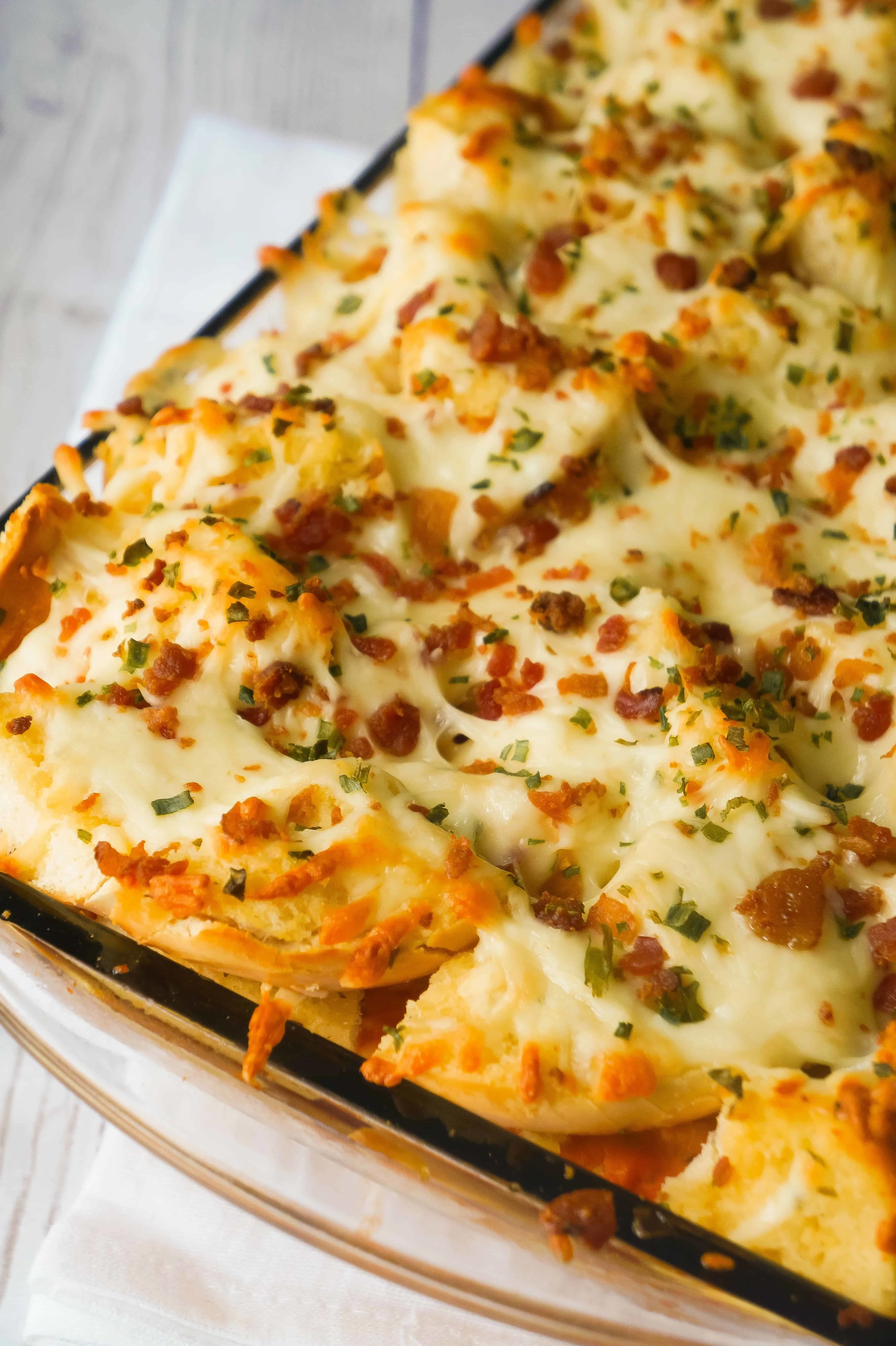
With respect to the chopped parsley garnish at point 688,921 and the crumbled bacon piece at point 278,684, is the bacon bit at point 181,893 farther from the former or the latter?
the chopped parsley garnish at point 688,921

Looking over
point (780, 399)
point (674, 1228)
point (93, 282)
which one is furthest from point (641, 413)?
point (93, 282)

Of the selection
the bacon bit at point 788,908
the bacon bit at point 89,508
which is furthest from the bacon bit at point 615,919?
the bacon bit at point 89,508

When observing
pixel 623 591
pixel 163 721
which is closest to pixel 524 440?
pixel 623 591

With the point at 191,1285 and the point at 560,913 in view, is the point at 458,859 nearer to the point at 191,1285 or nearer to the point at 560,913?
the point at 560,913

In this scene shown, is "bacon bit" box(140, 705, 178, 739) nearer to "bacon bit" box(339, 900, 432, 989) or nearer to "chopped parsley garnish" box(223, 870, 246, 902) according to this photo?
"chopped parsley garnish" box(223, 870, 246, 902)

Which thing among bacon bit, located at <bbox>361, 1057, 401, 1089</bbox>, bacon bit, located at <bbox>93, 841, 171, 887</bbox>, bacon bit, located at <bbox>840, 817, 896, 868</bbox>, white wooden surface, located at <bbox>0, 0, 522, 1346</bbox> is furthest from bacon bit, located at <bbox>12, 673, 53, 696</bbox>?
white wooden surface, located at <bbox>0, 0, 522, 1346</bbox>

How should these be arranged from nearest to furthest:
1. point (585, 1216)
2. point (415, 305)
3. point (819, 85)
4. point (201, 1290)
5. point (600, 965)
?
point (585, 1216) < point (600, 965) < point (201, 1290) < point (415, 305) < point (819, 85)
